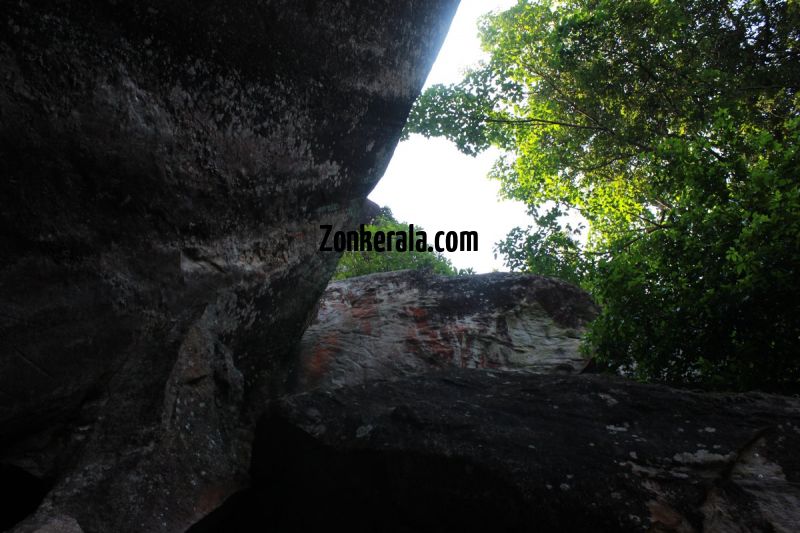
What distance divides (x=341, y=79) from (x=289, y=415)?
11.6ft

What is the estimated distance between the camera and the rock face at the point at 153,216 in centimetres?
448

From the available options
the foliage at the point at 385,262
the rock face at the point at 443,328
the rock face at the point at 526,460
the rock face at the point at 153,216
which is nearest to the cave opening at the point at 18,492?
the rock face at the point at 153,216

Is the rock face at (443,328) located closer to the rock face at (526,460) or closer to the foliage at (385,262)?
the rock face at (526,460)

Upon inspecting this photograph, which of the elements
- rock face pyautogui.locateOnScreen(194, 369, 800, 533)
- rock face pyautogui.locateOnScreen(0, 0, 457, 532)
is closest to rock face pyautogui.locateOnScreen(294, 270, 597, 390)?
rock face pyautogui.locateOnScreen(0, 0, 457, 532)

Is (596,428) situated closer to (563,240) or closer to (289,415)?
→ (289,415)

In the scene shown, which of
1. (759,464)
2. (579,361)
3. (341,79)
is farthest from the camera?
(579,361)

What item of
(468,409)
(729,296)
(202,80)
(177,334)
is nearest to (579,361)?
(729,296)

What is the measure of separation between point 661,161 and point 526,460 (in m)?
6.15

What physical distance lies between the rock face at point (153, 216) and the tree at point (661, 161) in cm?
389

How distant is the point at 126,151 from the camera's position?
4.98 m

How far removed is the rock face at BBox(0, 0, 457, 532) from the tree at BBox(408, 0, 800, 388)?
→ 3887 millimetres

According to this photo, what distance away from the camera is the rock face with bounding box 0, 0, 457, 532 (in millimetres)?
4480

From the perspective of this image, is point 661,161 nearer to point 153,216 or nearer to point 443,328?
point 443,328

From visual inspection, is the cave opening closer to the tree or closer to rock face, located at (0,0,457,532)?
rock face, located at (0,0,457,532)
